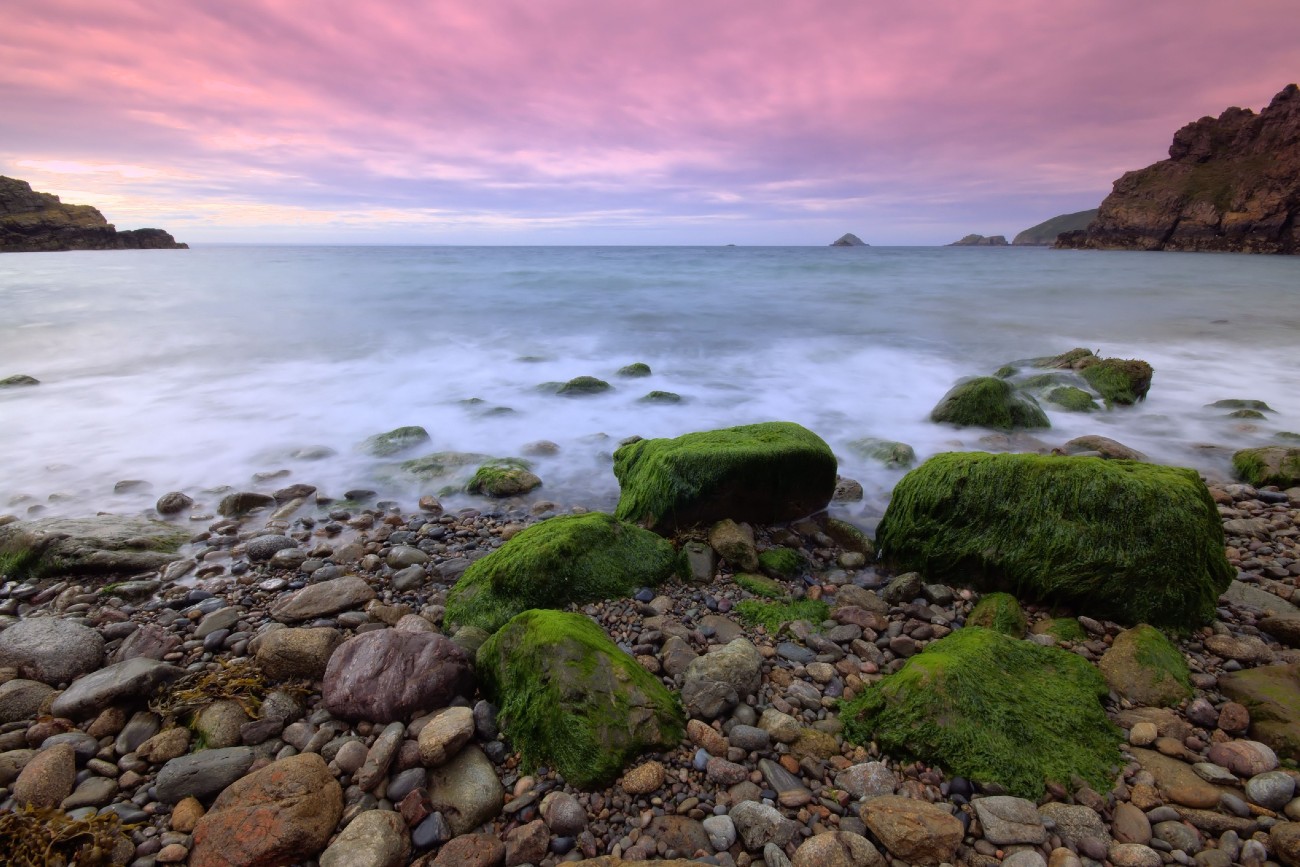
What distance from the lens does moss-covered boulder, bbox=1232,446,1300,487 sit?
18.0 ft

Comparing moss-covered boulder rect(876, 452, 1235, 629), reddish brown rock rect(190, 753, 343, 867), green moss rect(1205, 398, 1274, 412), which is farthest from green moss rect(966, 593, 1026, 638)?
green moss rect(1205, 398, 1274, 412)

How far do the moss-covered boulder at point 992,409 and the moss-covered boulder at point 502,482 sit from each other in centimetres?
533

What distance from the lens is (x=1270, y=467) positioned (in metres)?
5.65

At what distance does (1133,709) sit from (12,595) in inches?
256

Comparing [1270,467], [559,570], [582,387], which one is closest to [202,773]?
[559,570]

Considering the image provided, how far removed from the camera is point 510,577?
3.73m

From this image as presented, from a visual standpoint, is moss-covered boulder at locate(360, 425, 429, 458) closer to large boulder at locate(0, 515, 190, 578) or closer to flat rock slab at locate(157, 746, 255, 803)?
large boulder at locate(0, 515, 190, 578)

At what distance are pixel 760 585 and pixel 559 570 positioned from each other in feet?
4.27

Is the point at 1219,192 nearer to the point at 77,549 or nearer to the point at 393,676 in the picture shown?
the point at 393,676

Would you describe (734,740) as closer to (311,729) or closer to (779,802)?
(779,802)

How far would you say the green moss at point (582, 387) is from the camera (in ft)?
31.9

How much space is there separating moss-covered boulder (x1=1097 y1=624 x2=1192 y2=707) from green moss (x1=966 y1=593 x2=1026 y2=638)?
420mm

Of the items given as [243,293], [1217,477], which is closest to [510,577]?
[1217,477]

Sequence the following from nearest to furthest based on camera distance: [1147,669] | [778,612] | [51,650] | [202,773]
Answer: [202,773]
[1147,669]
[51,650]
[778,612]
